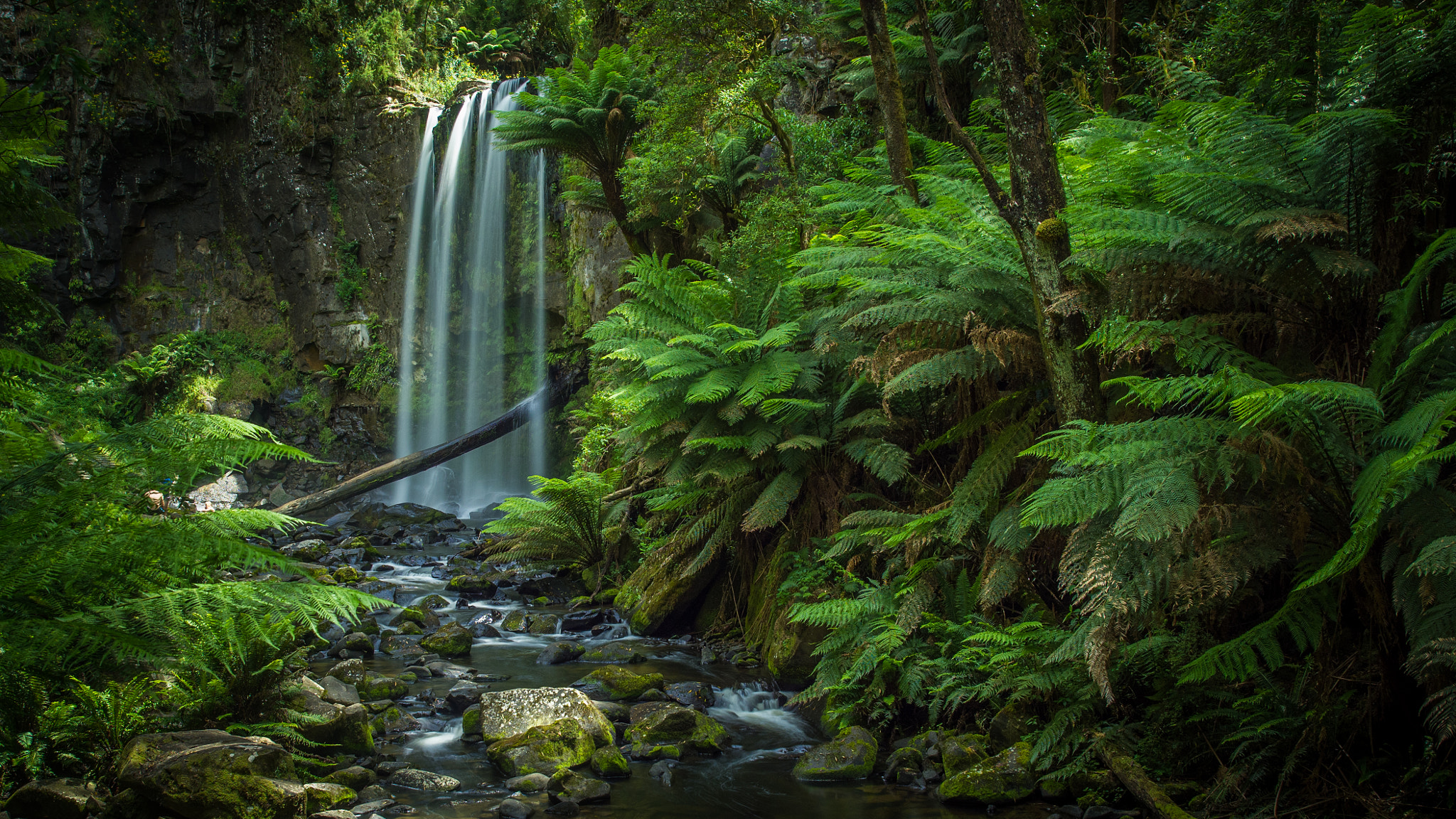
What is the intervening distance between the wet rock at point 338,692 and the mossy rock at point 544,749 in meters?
1.01

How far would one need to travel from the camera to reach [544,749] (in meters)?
3.76

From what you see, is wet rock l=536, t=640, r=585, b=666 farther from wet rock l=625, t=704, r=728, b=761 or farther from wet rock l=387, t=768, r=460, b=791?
wet rock l=387, t=768, r=460, b=791

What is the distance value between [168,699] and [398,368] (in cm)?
1391

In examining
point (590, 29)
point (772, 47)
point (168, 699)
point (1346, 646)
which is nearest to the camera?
point (1346, 646)

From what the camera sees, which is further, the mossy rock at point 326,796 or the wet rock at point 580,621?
the wet rock at point 580,621

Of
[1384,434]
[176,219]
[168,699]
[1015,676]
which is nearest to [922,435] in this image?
[1015,676]

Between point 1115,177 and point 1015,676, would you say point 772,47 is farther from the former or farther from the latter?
point 1015,676

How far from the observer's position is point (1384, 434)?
2.21 m

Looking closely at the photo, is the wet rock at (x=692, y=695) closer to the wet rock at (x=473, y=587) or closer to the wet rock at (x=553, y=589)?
the wet rock at (x=553, y=589)

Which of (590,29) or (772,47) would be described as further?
(590,29)

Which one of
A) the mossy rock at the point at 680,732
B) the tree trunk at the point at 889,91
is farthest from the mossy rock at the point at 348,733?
the tree trunk at the point at 889,91

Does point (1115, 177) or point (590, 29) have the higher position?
point (590, 29)

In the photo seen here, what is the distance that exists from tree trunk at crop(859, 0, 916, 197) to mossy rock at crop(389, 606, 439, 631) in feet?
16.8

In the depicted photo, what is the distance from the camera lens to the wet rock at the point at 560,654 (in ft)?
18.6
